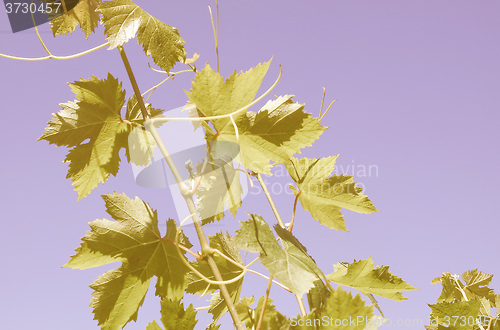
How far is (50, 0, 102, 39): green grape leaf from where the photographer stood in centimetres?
106

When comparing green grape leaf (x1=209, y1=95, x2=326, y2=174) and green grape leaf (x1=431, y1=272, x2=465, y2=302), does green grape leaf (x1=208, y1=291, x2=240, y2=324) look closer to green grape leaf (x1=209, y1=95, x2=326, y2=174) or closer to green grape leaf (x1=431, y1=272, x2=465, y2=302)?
green grape leaf (x1=209, y1=95, x2=326, y2=174)

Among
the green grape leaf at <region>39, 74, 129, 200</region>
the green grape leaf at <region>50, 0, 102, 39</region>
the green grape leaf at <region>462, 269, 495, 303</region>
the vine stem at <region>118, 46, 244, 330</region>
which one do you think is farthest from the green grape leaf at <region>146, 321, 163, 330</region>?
the green grape leaf at <region>462, 269, 495, 303</region>

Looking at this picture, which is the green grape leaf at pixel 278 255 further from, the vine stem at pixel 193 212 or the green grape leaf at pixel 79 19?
the green grape leaf at pixel 79 19

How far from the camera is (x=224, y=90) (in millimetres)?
863

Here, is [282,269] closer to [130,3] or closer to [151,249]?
[151,249]

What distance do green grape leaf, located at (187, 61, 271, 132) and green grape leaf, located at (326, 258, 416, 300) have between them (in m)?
0.44

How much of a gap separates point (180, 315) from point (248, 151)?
34cm

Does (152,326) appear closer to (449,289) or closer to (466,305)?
(466,305)

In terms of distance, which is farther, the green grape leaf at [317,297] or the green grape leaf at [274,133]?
the green grape leaf at [274,133]

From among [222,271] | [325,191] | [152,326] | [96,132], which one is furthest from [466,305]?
[96,132]

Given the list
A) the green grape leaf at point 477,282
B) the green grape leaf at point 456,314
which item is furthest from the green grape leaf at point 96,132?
the green grape leaf at point 477,282

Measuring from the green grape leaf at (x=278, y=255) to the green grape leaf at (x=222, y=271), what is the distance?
0.22 m

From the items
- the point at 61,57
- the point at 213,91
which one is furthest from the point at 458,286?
the point at 61,57

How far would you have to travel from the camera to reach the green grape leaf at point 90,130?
3.22ft
